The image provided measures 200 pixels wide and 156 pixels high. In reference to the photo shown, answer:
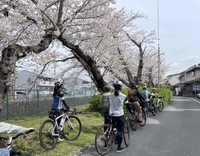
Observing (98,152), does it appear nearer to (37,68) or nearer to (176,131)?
(176,131)

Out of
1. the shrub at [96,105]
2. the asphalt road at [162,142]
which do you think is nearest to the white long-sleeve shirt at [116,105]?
the asphalt road at [162,142]

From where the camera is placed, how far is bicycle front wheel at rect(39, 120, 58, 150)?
21.0 feet

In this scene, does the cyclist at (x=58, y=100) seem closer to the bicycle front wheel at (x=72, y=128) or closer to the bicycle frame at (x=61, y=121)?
the bicycle frame at (x=61, y=121)

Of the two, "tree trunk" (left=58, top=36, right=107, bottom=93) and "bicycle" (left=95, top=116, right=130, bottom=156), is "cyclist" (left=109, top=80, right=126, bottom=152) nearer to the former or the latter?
"bicycle" (left=95, top=116, right=130, bottom=156)

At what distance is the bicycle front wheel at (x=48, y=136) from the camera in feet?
21.0

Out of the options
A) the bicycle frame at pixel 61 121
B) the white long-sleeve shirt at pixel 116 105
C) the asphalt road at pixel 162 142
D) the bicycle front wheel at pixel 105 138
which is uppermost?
the white long-sleeve shirt at pixel 116 105

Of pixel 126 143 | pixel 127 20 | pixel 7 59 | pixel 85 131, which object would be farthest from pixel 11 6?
pixel 127 20

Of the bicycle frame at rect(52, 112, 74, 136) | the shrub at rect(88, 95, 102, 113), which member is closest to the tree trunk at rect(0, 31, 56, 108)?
the bicycle frame at rect(52, 112, 74, 136)

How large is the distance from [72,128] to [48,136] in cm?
148

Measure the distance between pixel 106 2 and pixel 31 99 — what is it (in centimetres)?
718

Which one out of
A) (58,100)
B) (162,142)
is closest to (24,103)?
(58,100)

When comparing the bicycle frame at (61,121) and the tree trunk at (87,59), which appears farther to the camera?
the tree trunk at (87,59)

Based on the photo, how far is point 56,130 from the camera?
6.86 meters

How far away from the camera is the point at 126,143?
7.22 meters
